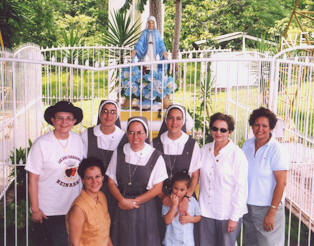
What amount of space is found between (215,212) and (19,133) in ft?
17.5

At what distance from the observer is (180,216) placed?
146 inches

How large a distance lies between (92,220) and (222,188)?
1.12m

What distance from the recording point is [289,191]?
6578mm

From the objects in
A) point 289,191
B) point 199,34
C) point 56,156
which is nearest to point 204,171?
point 56,156

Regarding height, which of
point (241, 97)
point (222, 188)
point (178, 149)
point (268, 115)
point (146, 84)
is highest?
point (146, 84)

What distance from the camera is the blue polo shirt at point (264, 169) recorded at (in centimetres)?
373

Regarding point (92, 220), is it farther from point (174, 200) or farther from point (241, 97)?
point (241, 97)

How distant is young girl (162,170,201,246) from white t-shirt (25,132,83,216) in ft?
2.71

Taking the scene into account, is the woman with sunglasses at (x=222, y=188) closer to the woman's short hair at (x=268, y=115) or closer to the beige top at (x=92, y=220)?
the woman's short hair at (x=268, y=115)

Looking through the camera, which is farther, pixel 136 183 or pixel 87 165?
pixel 136 183

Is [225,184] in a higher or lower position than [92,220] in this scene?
higher

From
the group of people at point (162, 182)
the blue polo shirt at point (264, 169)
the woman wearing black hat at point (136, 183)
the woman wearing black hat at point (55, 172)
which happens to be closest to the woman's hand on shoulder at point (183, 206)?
the group of people at point (162, 182)

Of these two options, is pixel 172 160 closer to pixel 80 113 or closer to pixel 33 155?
pixel 80 113

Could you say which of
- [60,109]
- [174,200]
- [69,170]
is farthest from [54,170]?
[174,200]
